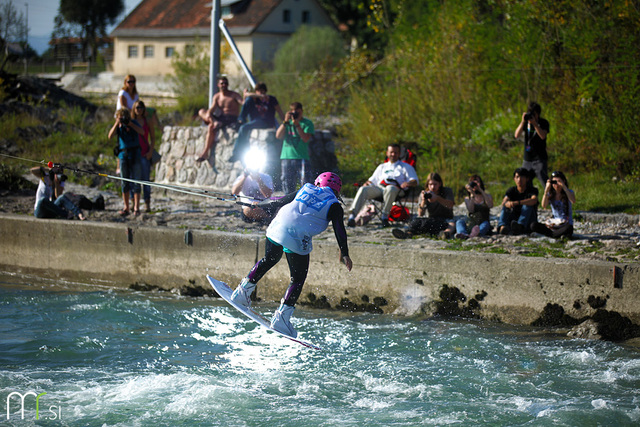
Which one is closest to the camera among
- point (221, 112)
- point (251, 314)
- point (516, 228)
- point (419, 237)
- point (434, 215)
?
point (251, 314)

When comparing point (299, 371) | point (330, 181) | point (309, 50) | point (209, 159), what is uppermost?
point (309, 50)

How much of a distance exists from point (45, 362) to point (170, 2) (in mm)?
46772

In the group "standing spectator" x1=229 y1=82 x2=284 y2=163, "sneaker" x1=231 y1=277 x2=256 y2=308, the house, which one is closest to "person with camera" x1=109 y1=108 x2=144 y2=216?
"standing spectator" x1=229 y1=82 x2=284 y2=163

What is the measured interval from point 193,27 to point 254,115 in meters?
35.1

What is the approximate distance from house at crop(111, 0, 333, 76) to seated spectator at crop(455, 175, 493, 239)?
34.2 meters

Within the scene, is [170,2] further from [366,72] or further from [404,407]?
[404,407]

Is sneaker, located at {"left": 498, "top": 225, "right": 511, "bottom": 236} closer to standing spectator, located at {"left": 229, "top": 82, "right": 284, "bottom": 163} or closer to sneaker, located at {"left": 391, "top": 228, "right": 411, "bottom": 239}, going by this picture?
sneaker, located at {"left": 391, "top": 228, "right": 411, "bottom": 239}

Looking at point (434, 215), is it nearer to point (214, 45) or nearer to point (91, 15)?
point (214, 45)

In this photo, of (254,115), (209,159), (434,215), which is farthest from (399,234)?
(209,159)

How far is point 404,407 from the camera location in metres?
6.61

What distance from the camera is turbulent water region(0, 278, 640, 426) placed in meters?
6.47

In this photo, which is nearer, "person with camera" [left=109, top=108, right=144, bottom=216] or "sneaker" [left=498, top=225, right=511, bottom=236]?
"sneaker" [left=498, top=225, right=511, bottom=236]

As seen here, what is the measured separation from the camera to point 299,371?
7.62 metres

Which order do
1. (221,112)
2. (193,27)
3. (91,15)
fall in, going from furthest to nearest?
(91,15), (193,27), (221,112)
